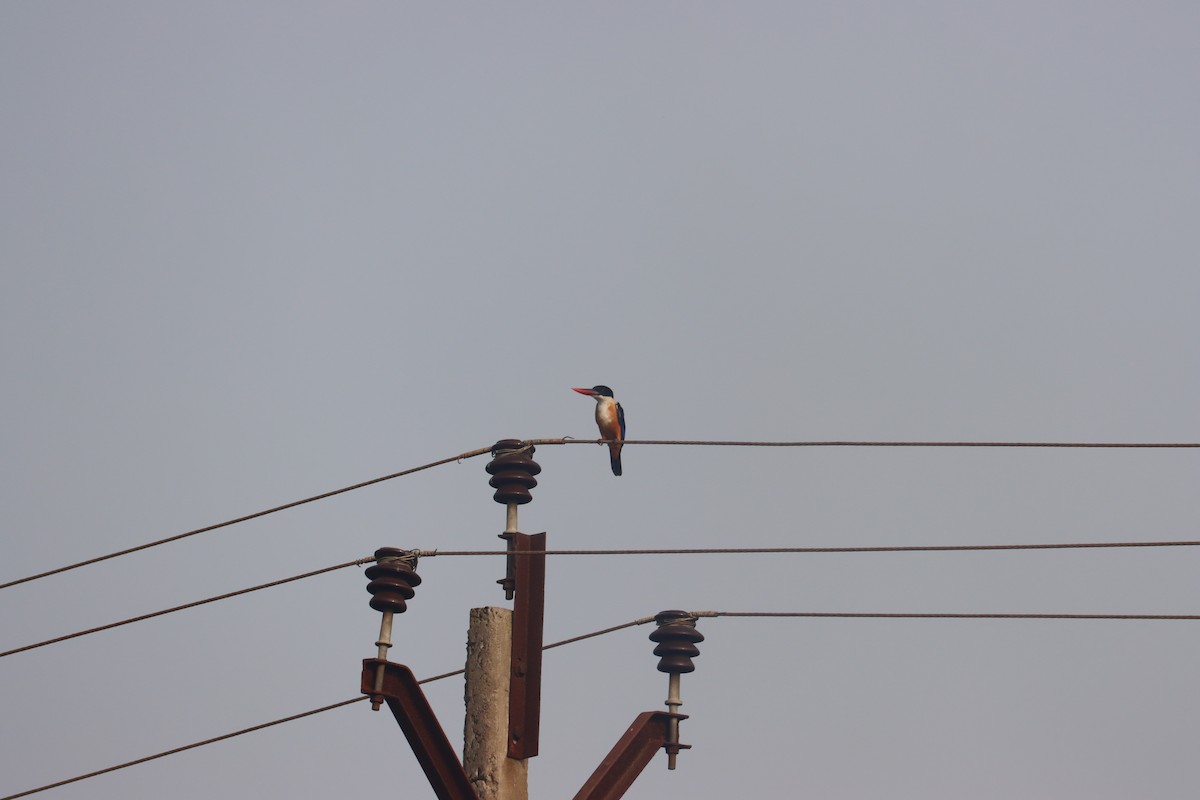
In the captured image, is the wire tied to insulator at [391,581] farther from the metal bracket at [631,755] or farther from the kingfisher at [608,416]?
the kingfisher at [608,416]

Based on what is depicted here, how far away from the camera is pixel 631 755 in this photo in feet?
20.0

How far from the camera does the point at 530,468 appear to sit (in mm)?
6480

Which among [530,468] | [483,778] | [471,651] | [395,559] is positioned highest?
[530,468]

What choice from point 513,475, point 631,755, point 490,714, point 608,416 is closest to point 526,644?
point 490,714

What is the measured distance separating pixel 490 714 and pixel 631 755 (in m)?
0.75

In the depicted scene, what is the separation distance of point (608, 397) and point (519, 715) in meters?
6.99

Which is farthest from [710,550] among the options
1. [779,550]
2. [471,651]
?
[471,651]

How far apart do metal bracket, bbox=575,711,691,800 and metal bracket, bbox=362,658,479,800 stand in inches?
22.8

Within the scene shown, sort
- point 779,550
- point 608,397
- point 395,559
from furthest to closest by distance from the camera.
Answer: point 608,397
point 779,550
point 395,559

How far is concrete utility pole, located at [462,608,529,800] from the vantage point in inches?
225

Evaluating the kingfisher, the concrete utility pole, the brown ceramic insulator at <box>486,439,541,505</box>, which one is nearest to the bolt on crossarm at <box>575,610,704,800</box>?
the concrete utility pole

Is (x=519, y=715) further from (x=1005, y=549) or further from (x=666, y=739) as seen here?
(x=1005, y=549)

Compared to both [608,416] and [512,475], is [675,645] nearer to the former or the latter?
[512,475]

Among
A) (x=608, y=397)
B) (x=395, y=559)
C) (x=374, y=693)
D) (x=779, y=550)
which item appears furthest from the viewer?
(x=608, y=397)
